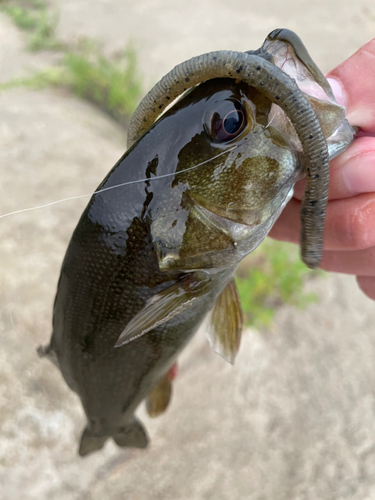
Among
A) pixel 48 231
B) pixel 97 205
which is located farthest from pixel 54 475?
pixel 97 205

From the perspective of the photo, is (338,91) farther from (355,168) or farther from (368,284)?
(368,284)

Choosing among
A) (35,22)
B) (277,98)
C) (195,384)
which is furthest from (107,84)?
(277,98)

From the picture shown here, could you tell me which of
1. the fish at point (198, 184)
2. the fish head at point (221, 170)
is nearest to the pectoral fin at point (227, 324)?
the fish at point (198, 184)

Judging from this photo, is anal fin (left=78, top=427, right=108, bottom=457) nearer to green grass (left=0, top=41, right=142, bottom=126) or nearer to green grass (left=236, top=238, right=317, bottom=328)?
green grass (left=236, top=238, right=317, bottom=328)

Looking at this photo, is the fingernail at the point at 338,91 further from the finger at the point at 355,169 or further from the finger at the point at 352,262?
the finger at the point at 352,262

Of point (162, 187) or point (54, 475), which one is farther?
point (54, 475)

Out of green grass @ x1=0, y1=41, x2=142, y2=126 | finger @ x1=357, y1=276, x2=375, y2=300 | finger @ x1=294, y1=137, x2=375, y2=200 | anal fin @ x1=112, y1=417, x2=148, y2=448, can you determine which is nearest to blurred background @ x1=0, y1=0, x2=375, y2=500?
green grass @ x1=0, y1=41, x2=142, y2=126

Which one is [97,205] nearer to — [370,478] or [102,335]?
[102,335]
